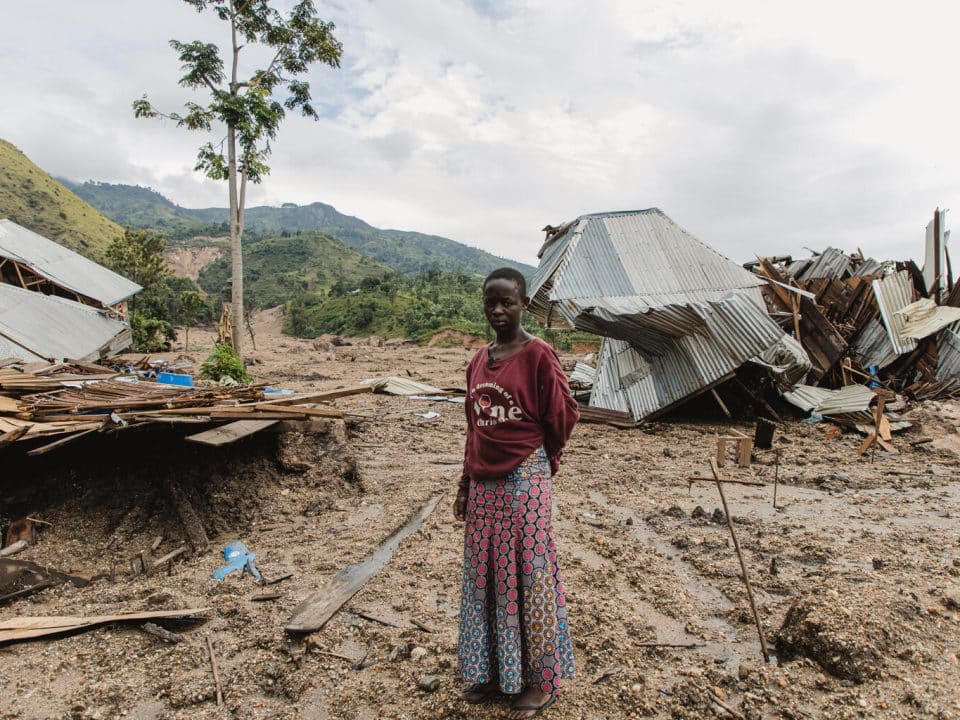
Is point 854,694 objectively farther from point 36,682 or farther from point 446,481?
point 446,481

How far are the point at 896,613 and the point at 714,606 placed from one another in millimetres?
870

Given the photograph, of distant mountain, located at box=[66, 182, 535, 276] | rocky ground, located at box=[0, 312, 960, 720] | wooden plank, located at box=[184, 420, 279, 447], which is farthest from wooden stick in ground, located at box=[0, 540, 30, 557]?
distant mountain, located at box=[66, 182, 535, 276]

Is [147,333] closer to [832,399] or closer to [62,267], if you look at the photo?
[62,267]

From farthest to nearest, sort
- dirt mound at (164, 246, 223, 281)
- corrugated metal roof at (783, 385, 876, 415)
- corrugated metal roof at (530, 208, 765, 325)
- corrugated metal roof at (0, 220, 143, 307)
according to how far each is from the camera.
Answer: dirt mound at (164, 246, 223, 281), corrugated metal roof at (0, 220, 143, 307), corrugated metal roof at (530, 208, 765, 325), corrugated metal roof at (783, 385, 876, 415)

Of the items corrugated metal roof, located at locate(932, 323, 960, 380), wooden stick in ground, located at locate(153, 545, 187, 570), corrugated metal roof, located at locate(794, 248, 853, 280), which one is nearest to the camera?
wooden stick in ground, located at locate(153, 545, 187, 570)

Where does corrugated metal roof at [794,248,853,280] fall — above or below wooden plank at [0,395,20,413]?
above

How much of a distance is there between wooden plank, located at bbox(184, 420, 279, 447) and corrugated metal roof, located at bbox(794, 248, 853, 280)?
40.7ft

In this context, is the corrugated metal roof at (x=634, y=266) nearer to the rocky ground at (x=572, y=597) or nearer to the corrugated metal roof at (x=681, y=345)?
the corrugated metal roof at (x=681, y=345)

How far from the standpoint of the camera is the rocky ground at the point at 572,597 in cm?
232

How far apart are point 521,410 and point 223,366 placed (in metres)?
11.5

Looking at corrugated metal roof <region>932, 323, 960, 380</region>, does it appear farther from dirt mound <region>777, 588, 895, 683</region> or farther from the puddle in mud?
dirt mound <region>777, 588, 895, 683</region>

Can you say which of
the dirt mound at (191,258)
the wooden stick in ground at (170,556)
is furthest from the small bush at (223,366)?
the dirt mound at (191,258)

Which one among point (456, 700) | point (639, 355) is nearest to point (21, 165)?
point (639, 355)

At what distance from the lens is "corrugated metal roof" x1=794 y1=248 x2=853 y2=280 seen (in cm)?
1231
